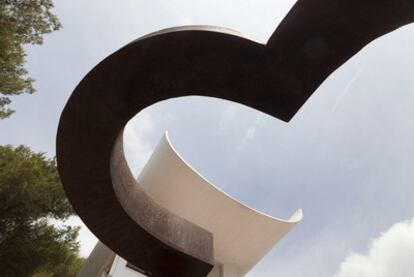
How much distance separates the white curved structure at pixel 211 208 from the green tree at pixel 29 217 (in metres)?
2.94

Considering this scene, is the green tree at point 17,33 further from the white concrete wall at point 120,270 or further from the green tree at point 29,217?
the white concrete wall at point 120,270

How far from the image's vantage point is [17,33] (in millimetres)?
7582

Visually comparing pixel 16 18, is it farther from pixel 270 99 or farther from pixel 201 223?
pixel 201 223

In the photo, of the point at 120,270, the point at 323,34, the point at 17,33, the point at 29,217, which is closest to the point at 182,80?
the point at 323,34

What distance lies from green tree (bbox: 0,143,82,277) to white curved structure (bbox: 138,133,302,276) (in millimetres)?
2941

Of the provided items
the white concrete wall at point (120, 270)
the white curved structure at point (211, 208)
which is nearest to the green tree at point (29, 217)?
the white concrete wall at point (120, 270)

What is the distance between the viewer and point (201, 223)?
33.8ft

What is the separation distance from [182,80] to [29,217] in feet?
25.4

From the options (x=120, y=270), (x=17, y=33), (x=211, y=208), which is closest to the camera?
(x=17, y=33)

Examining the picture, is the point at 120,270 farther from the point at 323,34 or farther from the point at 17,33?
the point at 323,34

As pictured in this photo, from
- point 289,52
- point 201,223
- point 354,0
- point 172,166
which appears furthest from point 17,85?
point 354,0

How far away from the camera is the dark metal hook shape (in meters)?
2.89

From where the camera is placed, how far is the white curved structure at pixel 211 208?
384 inches

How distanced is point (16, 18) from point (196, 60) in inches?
251
